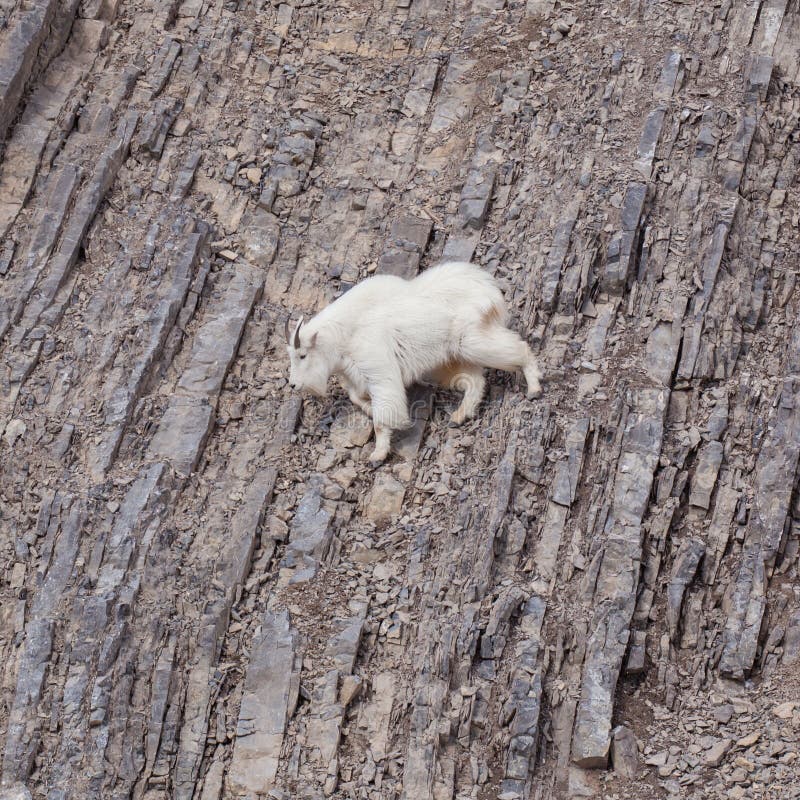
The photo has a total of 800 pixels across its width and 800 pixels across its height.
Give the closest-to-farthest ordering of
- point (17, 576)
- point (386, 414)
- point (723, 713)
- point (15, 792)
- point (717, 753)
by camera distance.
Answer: point (717, 753), point (723, 713), point (15, 792), point (17, 576), point (386, 414)

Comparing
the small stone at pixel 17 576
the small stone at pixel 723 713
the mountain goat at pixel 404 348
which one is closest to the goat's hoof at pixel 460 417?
the mountain goat at pixel 404 348

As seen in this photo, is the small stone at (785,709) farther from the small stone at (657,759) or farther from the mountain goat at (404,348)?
the mountain goat at (404,348)

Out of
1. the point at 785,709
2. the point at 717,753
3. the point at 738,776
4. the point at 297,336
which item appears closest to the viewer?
the point at 738,776

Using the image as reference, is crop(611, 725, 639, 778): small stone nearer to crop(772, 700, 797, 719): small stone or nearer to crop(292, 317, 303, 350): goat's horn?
crop(772, 700, 797, 719): small stone

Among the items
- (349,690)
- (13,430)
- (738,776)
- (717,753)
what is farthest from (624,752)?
(13,430)

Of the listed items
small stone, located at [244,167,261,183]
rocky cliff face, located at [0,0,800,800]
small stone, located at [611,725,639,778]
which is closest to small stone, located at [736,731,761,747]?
rocky cliff face, located at [0,0,800,800]

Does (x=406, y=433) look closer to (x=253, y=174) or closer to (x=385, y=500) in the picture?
(x=385, y=500)

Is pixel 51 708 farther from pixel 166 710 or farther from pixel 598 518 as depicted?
pixel 598 518

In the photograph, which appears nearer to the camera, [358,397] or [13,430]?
[358,397]
